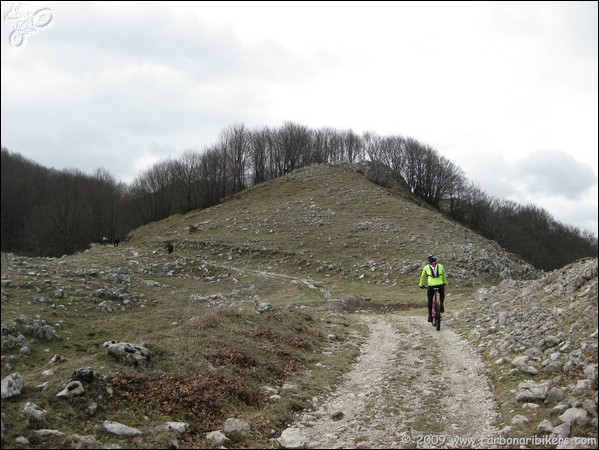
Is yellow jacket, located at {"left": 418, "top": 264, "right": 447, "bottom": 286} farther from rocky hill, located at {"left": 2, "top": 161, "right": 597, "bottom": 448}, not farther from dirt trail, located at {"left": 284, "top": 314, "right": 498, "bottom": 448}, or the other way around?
dirt trail, located at {"left": 284, "top": 314, "right": 498, "bottom": 448}

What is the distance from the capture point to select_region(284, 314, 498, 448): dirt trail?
22.1 ft

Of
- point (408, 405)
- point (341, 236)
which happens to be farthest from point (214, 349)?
point (341, 236)

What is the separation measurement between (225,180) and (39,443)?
9010cm

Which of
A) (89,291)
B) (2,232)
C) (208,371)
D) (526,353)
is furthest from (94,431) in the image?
(89,291)

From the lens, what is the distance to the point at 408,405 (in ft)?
26.6

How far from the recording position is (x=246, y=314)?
13867mm

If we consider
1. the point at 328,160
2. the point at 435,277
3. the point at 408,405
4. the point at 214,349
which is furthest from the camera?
the point at 328,160

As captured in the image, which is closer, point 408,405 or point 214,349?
point 408,405

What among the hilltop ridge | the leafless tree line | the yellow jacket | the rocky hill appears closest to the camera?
the rocky hill

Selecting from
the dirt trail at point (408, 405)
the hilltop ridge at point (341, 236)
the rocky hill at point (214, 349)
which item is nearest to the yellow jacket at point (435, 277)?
A: the rocky hill at point (214, 349)

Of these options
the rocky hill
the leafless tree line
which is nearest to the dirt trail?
the rocky hill

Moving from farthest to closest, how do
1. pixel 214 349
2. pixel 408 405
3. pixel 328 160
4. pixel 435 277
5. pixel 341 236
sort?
pixel 328 160 < pixel 341 236 < pixel 435 277 < pixel 214 349 < pixel 408 405

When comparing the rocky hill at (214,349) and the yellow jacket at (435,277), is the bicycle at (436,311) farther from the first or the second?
the rocky hill at (214,349)

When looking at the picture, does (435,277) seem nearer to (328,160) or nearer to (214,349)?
(214,349)
